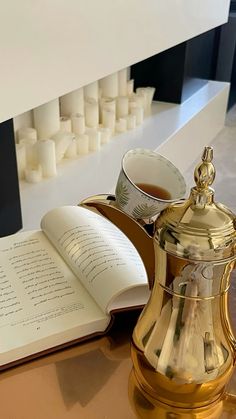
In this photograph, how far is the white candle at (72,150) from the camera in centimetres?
178

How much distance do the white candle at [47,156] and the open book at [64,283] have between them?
0.85m

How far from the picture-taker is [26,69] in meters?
1.07

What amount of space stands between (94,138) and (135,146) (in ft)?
0.58

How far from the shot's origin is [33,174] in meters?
1.61

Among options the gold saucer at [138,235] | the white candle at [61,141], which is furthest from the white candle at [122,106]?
the gold saucer at [138,235]

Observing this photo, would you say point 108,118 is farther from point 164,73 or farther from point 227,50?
point 227,50

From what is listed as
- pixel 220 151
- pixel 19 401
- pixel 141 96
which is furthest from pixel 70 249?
pixel 220 151

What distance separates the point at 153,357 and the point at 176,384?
0.12 feet

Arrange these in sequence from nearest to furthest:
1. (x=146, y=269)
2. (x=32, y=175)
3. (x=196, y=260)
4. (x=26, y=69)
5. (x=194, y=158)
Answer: (x=196, y=260) < (x=146, y=269) < (x=26, y=69) < (x=32, y=175) < (x=194, y=158)

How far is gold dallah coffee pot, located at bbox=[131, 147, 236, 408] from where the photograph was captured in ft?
1.53

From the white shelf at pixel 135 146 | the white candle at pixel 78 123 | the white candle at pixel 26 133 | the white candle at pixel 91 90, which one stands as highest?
the white candle at pixel 91 90

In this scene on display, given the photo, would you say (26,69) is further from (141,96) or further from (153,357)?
(141,96)

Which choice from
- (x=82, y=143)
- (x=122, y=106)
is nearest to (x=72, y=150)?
(x=82, y=143)

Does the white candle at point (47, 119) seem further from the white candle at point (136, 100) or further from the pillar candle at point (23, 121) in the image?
the white candle at point (136, 100)
